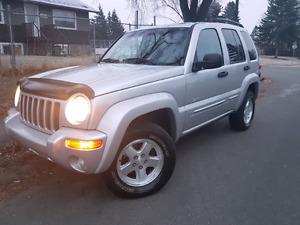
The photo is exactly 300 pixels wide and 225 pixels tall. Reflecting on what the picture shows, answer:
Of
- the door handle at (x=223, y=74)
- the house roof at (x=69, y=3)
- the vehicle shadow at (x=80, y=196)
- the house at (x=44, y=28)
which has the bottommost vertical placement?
the vehicle shadow at (x=80, y=196)

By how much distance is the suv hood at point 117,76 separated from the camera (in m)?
3.19

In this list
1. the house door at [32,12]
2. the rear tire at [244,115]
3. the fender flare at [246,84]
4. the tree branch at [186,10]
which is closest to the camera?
the fender flare at [246,84]

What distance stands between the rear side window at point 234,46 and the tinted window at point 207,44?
1.15ft

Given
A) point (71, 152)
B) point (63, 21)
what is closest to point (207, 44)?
point (71, 152)

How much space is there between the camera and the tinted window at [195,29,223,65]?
173 inches

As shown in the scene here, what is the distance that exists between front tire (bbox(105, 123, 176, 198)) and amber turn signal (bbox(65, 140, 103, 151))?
38 centimetres

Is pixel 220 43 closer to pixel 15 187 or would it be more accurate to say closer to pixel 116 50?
pixel 116 50

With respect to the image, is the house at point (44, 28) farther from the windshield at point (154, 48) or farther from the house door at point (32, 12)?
the windshield at point (154, 48)

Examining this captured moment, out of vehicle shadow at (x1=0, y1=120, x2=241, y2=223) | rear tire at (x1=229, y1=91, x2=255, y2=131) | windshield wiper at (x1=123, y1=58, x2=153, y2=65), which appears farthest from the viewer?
rear tire at (x1=229, y1=91, x2=255, y2=131)

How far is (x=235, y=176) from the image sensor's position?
4078mm

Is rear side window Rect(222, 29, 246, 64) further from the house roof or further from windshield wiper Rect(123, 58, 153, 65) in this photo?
the house roof

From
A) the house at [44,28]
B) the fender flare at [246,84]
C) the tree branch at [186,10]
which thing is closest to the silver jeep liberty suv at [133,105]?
the fender flare at [246,84]

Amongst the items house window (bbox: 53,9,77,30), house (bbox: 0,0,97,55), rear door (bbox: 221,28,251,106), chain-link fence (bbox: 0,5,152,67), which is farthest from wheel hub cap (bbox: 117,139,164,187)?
house window (bbox: 53,9,77,30)

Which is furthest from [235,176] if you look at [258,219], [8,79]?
[8,79]
